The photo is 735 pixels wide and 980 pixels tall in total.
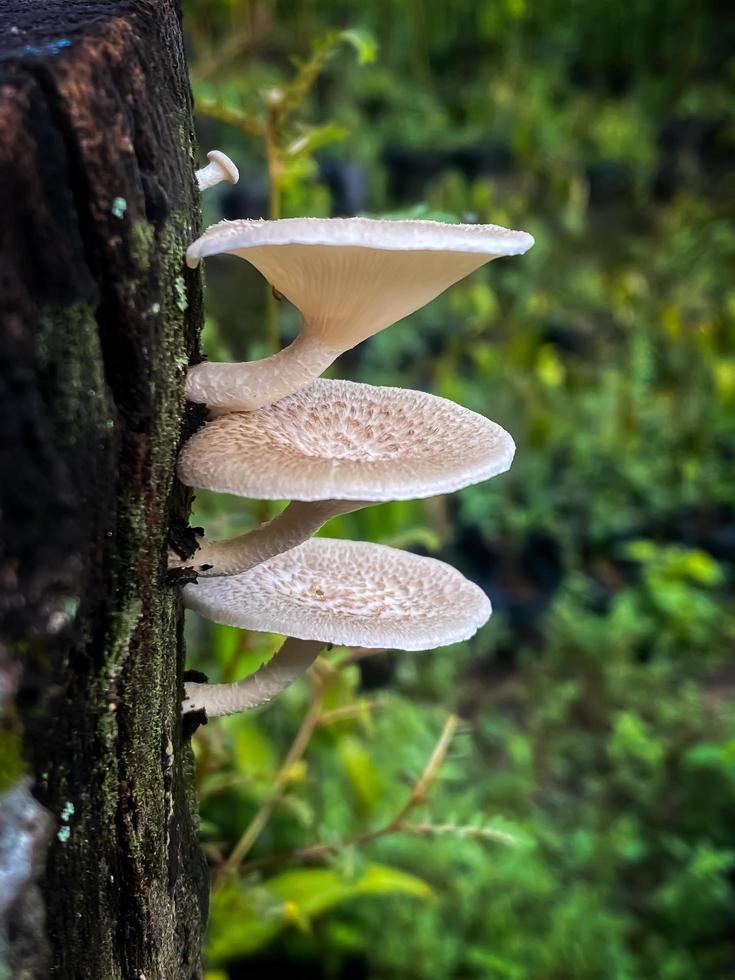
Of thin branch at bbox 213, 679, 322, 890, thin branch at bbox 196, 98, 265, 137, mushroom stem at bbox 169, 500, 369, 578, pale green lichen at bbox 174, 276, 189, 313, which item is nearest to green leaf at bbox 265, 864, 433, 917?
thin branch at bbox 213, 679, 322, 890

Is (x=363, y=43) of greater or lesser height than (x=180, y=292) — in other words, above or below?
above

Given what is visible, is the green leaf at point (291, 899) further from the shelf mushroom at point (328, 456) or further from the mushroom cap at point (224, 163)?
the mushroom cap at point (224, 163)

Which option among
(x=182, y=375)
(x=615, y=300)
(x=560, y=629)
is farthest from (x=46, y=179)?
(x=615, y=300)

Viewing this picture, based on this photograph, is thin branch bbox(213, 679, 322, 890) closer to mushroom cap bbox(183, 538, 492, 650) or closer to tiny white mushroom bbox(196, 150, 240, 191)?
mushroom cap bbox(183, 538, 492, 650)

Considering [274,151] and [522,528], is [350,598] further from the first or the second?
[522,528]

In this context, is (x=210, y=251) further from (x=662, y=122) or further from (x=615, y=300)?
(x=662, y=122)

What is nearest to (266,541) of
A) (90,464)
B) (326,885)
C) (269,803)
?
(90,464)
